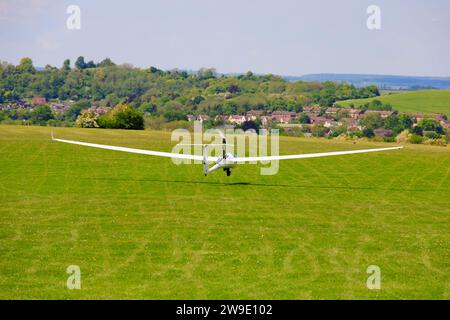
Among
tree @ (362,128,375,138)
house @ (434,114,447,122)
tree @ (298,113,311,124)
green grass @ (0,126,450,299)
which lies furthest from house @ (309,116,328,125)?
green grass @ (0,126,450,299)

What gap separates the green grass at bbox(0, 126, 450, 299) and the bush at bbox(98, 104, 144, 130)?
64890 millimetres

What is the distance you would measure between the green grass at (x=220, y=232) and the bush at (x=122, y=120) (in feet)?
213

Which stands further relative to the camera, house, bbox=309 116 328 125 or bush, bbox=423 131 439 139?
house, bbox=309 116 328 125

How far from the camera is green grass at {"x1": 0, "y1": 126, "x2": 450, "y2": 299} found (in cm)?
2073

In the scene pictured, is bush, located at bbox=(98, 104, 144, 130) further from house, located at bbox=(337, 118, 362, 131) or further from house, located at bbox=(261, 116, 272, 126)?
house, located at bbox=(337, 118, 362, 131)

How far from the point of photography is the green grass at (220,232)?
68.0ft

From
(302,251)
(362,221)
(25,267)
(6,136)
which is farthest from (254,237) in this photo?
(6,136)

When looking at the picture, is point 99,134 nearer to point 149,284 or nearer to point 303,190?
point 303,190

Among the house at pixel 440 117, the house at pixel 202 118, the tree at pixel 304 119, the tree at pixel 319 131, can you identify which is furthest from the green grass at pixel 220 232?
the tree at pixel 304 119

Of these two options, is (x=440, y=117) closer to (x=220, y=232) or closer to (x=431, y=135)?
(x=431, y=135)

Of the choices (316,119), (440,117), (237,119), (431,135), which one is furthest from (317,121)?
(431,135)
